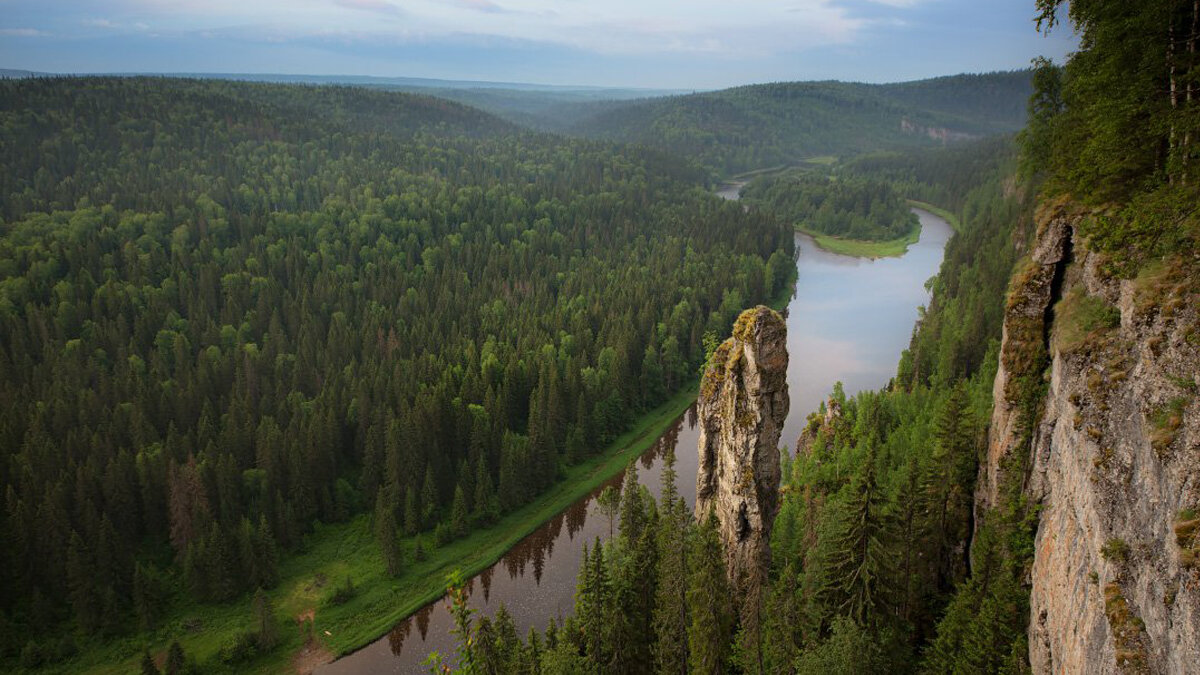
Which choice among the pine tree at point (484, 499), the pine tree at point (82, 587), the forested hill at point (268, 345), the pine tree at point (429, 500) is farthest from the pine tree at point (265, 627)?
the pine tree at point (484, 499)

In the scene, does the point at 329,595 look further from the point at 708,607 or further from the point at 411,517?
the point at 708,607

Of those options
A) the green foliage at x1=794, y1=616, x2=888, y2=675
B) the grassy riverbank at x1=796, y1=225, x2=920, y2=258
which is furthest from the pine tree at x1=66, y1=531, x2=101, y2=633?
the grassy riverbank at x1=796, y1=225, x2=920, y2=258

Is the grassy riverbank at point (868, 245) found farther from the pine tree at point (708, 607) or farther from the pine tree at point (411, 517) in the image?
the pine tree at point (708, 607)

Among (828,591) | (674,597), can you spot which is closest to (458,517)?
(674,597)

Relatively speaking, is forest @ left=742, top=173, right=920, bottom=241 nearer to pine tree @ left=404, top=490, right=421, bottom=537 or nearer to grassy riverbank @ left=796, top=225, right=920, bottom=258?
grassy riverbank @ left=796, top=225, right=920, bottom=258

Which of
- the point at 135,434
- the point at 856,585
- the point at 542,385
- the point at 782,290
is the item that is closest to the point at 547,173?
the point at 782,290

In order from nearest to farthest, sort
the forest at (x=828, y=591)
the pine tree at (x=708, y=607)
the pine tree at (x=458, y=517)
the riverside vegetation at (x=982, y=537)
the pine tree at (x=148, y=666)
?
1. the riverside vegetation at (x=982, y=537)
2. the forest at (x=828, y=591)
3. the pine tree at (x=708, y=607)
4. the pine tree at (x=148, y=666)
5. the pine tree at (x=458, y=517)
